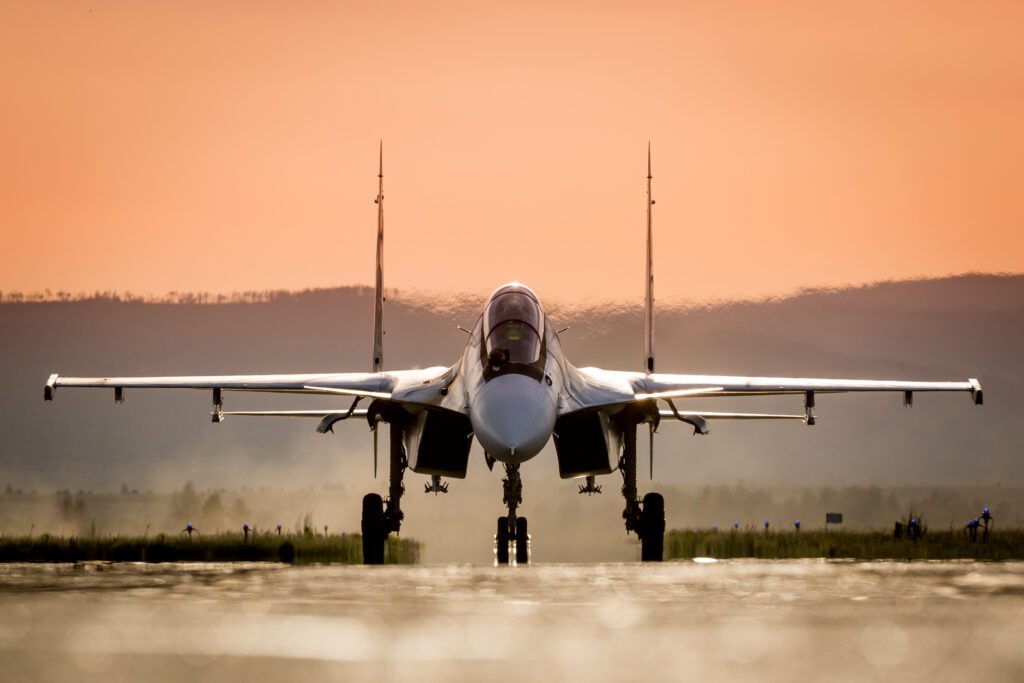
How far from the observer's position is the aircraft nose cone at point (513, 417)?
2177cm

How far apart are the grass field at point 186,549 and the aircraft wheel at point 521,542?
16.8 feet

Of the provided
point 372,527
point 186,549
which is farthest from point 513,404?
point 186,549

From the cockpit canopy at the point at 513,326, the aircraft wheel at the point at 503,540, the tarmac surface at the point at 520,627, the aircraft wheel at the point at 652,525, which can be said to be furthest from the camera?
the aircraft wheel at the point at 652,525

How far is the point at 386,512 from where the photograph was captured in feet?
88.4

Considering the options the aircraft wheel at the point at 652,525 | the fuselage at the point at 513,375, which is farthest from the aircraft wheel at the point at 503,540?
the aircraft wheel at the point at 652,525

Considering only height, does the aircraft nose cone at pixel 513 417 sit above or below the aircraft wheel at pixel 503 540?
above

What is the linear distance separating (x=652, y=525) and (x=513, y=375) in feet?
17.9

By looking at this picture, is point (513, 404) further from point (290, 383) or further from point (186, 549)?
point (186, 549)

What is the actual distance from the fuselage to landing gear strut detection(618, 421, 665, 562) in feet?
8.27

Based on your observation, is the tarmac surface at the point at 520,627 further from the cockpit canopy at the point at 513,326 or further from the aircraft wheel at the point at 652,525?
the aircraft wheel at the point at 652,525

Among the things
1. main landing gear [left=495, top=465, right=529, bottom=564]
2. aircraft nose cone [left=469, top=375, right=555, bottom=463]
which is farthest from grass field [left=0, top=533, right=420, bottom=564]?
aircraft nose cone [left=469, top=375, right=555, bottom=463]

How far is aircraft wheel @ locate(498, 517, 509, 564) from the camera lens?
24.1 m

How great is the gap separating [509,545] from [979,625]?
14377 mm

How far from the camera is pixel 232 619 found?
1180 cm
